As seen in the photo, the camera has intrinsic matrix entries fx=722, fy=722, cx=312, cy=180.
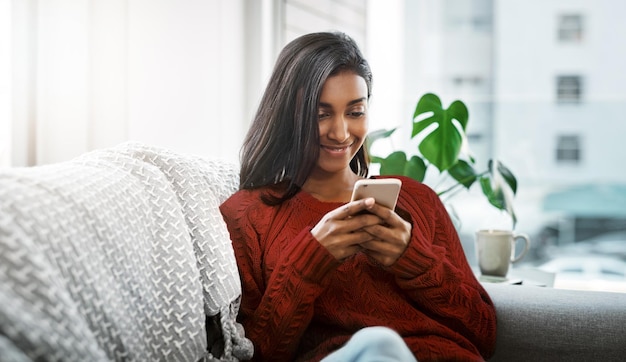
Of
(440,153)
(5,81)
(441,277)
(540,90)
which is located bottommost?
(441,277)

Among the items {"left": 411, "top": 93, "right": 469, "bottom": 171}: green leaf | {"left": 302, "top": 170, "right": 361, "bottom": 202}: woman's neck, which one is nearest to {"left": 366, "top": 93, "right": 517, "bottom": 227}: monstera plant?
{"left": 411, "top": 93, "right": 469, "bottom": 171}: green leaf

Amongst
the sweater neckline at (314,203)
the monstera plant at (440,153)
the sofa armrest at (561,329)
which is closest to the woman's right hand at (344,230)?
the sweater neckline at (314,203)

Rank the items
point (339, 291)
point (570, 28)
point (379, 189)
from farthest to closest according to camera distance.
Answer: point (570, 28) → point (339, 291) → point (379, 189)

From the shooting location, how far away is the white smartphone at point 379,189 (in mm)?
1325

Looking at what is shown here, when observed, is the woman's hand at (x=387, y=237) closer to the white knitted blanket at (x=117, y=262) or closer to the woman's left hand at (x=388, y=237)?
the woman's left hand at (x=388, y=237)

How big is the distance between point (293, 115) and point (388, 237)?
360 millimetres

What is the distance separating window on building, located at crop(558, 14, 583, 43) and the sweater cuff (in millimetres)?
1911

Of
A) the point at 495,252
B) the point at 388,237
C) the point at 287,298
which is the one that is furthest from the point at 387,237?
the point at 495,252

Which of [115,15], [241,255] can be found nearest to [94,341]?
[241,255]

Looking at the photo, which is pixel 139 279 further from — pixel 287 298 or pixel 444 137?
pixel 444 137

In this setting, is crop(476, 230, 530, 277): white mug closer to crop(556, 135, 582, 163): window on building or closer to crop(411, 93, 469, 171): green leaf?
crop(411, 93, 469, 171): green leaf

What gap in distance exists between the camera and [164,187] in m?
1.29

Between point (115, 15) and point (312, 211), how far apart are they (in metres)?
0.88

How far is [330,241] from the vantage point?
53.9 inches
